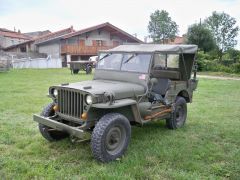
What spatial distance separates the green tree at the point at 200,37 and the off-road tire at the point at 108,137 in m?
25.6

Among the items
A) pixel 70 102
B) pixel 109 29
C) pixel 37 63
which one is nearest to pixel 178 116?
pixel 70 102

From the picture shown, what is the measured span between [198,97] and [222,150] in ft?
19.7

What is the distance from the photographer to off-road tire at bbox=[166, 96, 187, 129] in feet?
21.7

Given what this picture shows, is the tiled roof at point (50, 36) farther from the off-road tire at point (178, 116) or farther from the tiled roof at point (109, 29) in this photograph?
the off-road tire at point (178, 116)

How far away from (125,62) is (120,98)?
1.14 m

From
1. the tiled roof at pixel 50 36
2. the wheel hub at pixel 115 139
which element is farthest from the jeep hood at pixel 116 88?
the tiled roof at pixel 50 36

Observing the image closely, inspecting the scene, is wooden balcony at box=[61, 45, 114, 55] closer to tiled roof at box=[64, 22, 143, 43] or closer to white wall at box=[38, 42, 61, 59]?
white wall at box=[38, 42, 61, 59]

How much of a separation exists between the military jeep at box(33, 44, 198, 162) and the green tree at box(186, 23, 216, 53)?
22.6m

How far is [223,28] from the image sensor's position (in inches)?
2063

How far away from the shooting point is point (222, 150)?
212 inches

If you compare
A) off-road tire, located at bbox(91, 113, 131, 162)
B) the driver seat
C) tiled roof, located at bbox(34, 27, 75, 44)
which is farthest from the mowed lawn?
tiled roof, located at bbox(34, 27, 75, 44)

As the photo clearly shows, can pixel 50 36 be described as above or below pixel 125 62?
above

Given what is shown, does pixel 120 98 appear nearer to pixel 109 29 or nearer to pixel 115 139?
pixel 115 139

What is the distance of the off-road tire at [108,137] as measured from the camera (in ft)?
14.9
